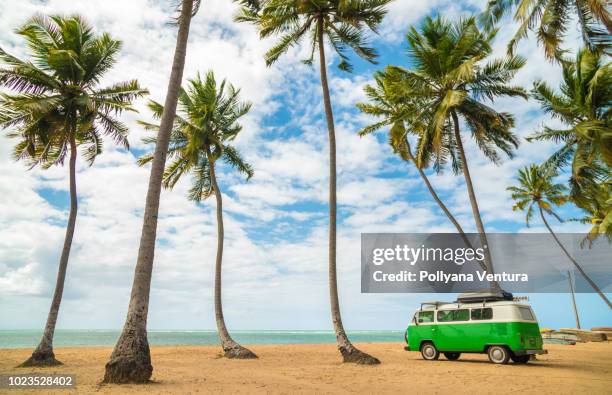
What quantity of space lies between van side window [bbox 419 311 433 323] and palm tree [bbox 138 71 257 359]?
9.16 meters

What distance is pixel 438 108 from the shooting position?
20.7m

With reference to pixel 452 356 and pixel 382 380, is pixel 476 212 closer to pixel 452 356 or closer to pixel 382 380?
pixel 452 356

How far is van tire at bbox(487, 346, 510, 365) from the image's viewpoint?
15469 mm

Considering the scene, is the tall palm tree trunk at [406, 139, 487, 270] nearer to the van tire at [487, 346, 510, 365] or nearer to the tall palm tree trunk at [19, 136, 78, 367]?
the van tire at [487, 346, 510, 365]

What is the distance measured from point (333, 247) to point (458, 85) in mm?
11005

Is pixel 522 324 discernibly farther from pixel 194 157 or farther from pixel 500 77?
pixel 194 157

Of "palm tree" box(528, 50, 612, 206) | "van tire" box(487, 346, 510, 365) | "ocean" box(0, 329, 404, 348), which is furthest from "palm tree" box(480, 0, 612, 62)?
"ocean" box(0, 329, 404, 348)

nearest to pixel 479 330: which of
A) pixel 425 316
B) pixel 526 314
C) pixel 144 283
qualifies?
pixel 526 314

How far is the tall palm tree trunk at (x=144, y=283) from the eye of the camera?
930 cm

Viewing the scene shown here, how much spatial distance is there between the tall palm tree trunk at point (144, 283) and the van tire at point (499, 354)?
12.7 meters

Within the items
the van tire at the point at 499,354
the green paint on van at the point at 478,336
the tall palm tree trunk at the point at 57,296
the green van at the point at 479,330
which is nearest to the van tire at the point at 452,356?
the green van at the point at 479,330

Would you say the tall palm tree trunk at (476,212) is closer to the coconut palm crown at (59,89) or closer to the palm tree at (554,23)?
the palm tree at (554,23)

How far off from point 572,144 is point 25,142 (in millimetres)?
27678

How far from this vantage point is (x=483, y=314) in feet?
53.0
